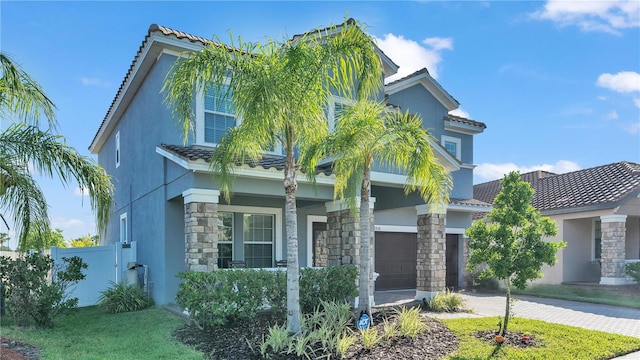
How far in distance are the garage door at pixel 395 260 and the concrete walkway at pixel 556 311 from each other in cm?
107

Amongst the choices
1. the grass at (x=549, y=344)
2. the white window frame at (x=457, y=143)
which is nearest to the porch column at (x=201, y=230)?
the grass at (x=549, y=344)

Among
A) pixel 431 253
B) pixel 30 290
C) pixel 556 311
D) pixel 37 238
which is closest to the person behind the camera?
pixel 37 238

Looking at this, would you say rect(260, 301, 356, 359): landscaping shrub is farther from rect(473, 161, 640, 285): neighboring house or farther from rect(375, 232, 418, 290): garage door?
rect(473, 161, 640, 285): neighboring house

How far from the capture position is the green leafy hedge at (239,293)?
321 inches

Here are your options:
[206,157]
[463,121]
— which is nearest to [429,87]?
[463,121]

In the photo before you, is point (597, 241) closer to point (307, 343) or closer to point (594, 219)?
point (594, 219)

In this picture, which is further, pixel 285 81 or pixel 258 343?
pixel 258 343

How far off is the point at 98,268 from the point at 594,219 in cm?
1893

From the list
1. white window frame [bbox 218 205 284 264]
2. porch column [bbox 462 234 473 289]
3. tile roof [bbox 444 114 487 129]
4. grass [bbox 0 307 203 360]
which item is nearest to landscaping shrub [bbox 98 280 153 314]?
grass [bbox 0 307 203 360]

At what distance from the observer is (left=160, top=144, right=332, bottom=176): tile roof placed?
9.66 meters

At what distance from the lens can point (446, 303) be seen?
11.7m

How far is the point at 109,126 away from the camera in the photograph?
18062mm

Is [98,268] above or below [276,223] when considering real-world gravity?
below

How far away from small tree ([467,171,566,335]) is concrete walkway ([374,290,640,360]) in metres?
1.48
